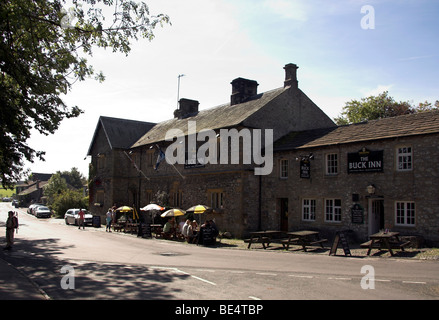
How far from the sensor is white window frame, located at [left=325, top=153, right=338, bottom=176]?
2141 cm

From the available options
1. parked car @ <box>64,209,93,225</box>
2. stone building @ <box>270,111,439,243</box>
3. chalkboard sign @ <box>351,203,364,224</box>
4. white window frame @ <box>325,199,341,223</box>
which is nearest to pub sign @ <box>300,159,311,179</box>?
stone building @ <box>270,111,439,243</box>

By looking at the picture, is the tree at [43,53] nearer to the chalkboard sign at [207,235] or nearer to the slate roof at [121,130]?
the chalkboard sign at [207,235]

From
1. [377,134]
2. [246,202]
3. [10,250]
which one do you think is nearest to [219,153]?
[246,202]

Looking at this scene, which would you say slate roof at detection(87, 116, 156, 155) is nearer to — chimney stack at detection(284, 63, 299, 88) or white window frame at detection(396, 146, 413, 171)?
chimney stack at detection(284, 63, 299, 88)

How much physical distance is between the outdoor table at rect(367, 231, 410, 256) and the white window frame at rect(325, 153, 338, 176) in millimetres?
5414

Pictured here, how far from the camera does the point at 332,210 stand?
842 inches

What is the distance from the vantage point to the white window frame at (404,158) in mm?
18344

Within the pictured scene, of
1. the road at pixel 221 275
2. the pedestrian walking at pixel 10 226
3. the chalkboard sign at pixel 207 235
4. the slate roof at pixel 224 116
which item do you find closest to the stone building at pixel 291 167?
the slate roof at pixel 224 116

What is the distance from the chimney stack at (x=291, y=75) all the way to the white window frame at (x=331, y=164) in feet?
28.5

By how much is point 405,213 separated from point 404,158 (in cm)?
262

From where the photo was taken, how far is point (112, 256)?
16.1 meters
